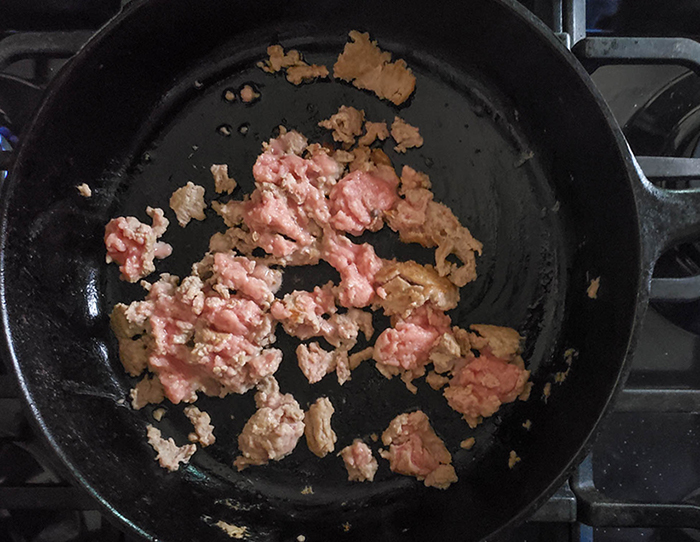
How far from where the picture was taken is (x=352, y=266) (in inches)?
51.0

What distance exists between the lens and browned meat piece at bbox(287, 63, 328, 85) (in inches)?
53.1

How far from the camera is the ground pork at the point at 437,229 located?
130cm

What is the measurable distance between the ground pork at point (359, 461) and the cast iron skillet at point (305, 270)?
3 centimetres

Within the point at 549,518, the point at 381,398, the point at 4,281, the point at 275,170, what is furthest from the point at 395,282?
the point at 4,281

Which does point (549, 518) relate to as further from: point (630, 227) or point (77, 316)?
point (77, 316)

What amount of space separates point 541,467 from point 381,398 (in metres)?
0.39

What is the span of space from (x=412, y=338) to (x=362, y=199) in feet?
1.16

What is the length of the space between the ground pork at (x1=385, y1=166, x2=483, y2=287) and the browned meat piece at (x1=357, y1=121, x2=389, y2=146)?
121 millimetres

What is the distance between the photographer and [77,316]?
1.33m

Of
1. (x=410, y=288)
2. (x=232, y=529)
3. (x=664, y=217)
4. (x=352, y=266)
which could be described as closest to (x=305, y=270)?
(x=352, y=266)

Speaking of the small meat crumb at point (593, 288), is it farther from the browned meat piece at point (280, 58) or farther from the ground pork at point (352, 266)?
the browned meat piece at point (280, 58)

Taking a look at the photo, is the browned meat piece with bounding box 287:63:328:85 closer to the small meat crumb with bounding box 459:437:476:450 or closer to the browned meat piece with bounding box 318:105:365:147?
the browned meat piece with bounding box 318:105:365:147

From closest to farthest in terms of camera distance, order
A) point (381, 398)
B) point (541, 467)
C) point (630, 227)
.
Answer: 1. point (630, 227)
2. point (541, 467)
3. point (381, 398)

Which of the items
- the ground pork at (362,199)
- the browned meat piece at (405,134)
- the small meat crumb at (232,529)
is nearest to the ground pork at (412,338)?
the ground pork at (362,199)
